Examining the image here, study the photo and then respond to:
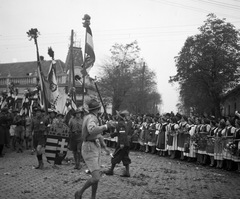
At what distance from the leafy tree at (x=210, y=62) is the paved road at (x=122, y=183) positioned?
2997 centimetres

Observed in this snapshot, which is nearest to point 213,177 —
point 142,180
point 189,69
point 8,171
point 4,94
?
point 142,180

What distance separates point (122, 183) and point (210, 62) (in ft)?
113

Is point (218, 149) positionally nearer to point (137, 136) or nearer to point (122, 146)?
point (122, 146)

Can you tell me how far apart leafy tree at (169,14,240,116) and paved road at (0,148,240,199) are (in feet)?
98.3

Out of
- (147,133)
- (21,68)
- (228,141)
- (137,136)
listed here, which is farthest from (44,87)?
(21,68)

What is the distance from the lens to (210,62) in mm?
39844

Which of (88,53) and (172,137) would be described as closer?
(88,53)

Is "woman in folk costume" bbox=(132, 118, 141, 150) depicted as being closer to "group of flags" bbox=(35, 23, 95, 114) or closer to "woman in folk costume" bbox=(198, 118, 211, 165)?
"group of flags" bbox=(35, 23, 95, 114)

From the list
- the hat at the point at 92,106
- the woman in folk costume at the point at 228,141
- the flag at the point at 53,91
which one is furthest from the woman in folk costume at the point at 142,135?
the hat at the point at 92,106

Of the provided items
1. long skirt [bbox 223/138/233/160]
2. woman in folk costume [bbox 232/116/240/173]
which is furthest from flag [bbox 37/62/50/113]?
woman in folk costume [bbox 232/116/240/173]

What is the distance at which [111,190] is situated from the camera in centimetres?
729

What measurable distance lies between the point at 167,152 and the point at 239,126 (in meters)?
5.93

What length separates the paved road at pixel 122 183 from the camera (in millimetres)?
6855

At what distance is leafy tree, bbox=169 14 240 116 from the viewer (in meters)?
39.1
